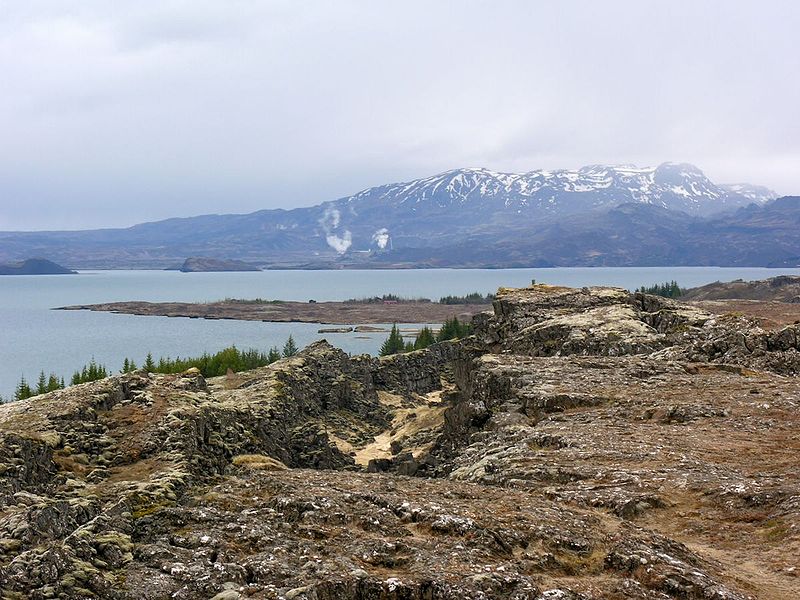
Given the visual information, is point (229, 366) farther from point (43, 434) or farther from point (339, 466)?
point (43, 434)

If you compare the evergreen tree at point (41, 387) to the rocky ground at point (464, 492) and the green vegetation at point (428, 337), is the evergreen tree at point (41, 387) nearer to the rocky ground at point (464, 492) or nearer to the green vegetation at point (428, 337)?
the rocky ground at point (464, 492)

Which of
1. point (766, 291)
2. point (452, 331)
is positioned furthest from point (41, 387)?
point (766, 291)

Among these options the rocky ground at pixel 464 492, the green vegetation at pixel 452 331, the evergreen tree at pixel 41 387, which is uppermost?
the rocky ground at pixel 464 492

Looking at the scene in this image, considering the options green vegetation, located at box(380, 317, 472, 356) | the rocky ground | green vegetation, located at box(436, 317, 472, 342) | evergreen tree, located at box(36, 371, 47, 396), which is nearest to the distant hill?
green vegetation, located at box(436, 317, 472, 342)

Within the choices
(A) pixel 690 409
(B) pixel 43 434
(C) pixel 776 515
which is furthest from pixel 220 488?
(A) pixel 690 409

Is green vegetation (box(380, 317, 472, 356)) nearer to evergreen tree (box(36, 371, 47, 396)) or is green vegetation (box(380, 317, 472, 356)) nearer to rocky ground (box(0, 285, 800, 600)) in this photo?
evergreen tree (box(36, 371, 47, 396))

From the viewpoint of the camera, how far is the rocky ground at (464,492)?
15430 mm

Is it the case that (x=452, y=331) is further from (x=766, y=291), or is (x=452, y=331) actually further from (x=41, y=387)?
(x=766, y=291)

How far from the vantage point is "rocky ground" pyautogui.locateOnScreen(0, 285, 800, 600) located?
15.4m

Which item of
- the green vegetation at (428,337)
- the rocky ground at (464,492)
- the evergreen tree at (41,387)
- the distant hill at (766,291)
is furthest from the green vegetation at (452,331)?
the rocky ground at (464,492)

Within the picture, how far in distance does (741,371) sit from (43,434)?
35.3m

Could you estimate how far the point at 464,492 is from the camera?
2241 cm

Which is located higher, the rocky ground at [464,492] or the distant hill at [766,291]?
the rocky ground at [464,492]

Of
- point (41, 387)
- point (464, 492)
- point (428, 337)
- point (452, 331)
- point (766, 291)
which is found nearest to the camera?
point (464, 492)
